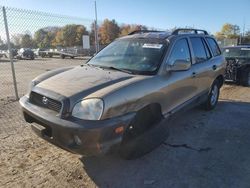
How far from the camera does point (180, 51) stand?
436cm

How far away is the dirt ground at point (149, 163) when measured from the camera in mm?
3096

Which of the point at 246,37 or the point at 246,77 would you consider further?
the point at 246,37

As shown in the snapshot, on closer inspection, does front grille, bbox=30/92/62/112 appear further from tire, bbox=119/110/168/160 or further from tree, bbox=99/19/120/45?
tree, bbox=99/19/120/45

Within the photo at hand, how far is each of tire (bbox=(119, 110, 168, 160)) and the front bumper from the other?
0.34 metres

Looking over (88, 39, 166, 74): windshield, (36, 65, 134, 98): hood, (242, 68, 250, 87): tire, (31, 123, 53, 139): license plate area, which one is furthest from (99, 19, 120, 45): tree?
(31, 123, 53, 139): license plate area

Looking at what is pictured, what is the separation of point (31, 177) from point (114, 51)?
2.46 m

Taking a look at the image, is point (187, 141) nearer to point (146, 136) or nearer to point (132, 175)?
point (146, 136)

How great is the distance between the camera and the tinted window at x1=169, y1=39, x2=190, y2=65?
4062 mm

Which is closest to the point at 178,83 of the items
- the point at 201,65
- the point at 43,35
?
the point at 201,65

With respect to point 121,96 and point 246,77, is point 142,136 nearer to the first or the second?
point 121,96

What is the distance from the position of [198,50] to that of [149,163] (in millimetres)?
2671

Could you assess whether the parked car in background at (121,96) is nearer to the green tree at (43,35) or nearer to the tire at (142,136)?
the tire at (142,136)

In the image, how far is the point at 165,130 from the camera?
12.5 ft

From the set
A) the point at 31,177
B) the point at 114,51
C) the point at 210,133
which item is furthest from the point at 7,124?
the point at 210,133
